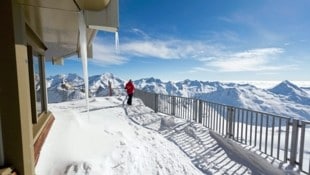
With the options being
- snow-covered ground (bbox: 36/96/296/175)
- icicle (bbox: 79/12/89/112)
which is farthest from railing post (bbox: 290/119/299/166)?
icicle (bbox: 79/12/89/112)

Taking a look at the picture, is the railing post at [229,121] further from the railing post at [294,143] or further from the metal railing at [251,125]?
the railing post at [294,143]

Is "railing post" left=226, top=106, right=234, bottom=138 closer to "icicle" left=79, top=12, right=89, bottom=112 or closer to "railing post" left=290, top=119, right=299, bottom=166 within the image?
"railing post" left=290, top=119, right=299, bottom=166

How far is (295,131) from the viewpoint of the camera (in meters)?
4.95

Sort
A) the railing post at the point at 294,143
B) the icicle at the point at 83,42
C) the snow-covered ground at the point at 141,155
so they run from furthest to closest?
the railing post at the point at 294,143, the snow-covered ground at the point at 141,155, the icicle at the point at 83,42

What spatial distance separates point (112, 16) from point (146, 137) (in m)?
4.70

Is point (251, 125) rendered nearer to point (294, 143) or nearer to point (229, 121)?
point (229, 121)

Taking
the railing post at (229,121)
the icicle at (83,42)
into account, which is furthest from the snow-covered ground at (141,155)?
the icicle at (83,42)

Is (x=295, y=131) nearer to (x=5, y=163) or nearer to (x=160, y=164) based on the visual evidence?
(x=160, y=164)

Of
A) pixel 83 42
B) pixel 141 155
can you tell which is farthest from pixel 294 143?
pixel 83 42

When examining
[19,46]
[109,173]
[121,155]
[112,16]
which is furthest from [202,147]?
[19,46]

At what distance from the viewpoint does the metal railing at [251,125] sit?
5.01 m

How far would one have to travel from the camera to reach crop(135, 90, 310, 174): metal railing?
197 inches

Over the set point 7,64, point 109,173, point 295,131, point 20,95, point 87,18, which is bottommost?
point 109,173

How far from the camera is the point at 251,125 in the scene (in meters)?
6.68
